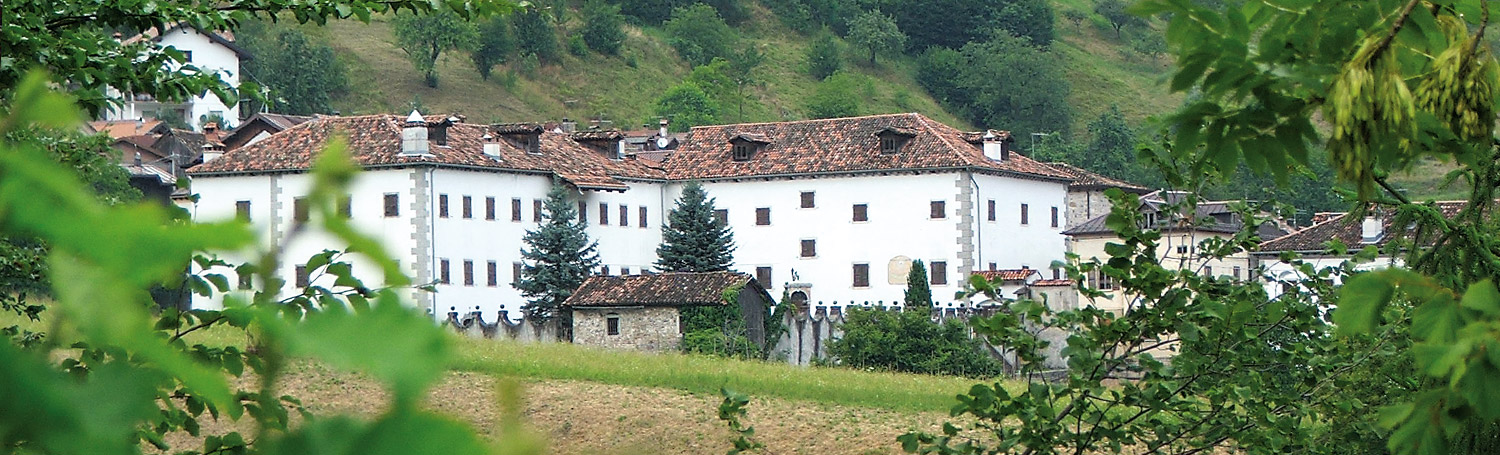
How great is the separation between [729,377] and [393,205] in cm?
2782

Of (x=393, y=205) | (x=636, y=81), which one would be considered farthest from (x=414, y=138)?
(x=636, y=81)

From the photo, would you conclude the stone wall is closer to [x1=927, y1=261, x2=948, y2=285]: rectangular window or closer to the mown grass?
the mown grass

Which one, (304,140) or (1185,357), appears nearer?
(1185,357)

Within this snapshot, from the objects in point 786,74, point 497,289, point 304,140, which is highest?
point 786,74

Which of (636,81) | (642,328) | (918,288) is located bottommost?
(642,328)

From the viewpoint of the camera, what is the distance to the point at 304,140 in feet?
184

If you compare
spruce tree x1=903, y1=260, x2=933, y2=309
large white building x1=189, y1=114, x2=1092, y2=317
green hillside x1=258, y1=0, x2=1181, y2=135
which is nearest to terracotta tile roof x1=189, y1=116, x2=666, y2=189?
large white building x1=189, y1=114, x2=1092, y2=317

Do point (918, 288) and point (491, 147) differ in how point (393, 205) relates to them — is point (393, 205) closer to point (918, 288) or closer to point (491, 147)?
point (491, 147)

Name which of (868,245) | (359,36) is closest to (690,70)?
(359,36)

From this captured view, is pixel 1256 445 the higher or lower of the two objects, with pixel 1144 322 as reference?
lower

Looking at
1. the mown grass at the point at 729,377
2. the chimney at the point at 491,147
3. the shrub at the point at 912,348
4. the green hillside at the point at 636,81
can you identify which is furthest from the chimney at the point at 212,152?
the green hillside at the point at 636,81

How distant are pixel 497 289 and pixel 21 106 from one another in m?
56.9

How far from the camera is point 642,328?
44.8 meters

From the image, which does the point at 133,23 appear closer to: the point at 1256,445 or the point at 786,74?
the point at 1256,445
